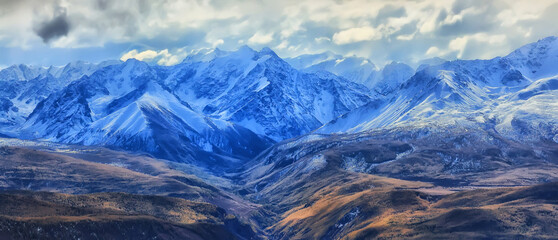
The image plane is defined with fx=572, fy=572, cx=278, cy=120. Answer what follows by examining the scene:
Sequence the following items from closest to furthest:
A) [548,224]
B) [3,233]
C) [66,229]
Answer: [3,233] → [66,229] → [548,224]

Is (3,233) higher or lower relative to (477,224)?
higher

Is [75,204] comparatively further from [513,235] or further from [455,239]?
[513,235]

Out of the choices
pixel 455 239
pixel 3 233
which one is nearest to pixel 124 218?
pixel 3 233

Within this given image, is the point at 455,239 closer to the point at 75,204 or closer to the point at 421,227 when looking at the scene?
the point at 421,227

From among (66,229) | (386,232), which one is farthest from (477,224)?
(66,229)

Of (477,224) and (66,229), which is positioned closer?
(66,229)

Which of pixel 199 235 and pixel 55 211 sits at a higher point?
pixel 55 211

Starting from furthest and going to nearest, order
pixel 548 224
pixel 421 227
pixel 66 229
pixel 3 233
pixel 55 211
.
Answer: pixel 421 227 → pixel 548 224 → pixel 55 211 → pixel 66 229 → pixel 3 233

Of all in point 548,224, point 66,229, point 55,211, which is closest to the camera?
point 66,229

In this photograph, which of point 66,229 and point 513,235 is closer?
point 66,229
